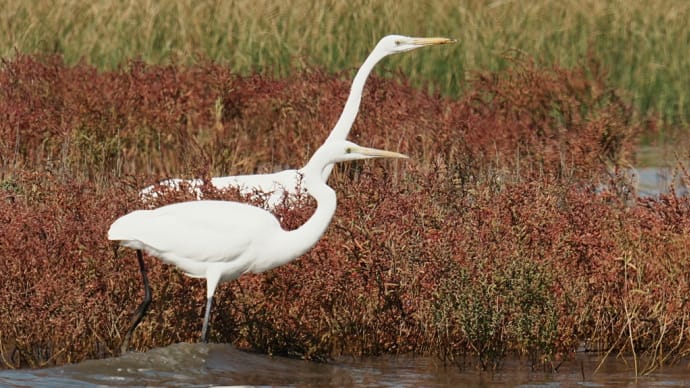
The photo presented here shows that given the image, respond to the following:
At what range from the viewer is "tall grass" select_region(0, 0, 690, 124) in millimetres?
13844

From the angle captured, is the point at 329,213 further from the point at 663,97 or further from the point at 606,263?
the point at 663,97

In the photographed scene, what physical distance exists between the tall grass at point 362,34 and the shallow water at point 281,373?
701 centimetres

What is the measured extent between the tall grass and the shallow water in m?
7.01

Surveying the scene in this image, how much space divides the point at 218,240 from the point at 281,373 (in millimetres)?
775

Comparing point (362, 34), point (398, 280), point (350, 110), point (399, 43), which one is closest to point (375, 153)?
point (398, 280)

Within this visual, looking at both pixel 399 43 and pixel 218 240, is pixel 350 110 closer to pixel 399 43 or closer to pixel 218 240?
pixel 399 43

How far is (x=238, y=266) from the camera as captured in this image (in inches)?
241

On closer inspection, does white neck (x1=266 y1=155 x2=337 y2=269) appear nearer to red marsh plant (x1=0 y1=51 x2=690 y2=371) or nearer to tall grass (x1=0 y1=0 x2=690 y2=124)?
red marsh plant (x1=0 y1=51 x2=690 y2=371)

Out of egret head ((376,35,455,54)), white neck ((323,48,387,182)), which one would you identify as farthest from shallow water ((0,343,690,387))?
egret head ((376,35,455,54))

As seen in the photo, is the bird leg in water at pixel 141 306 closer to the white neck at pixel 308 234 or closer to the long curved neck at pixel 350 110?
the white neck at pixel 308 234

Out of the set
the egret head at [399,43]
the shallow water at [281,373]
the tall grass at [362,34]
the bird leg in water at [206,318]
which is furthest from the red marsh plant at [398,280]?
the tall grass at [362,34]

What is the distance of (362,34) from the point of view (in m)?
14.3

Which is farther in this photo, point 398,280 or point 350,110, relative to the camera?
point 350,110

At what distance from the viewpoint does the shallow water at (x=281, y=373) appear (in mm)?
6031
